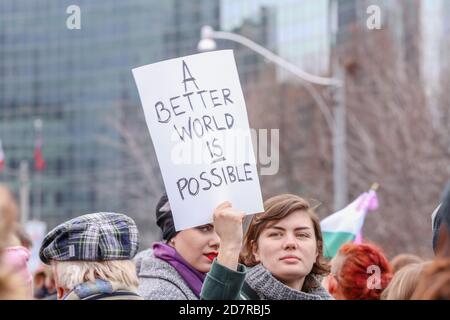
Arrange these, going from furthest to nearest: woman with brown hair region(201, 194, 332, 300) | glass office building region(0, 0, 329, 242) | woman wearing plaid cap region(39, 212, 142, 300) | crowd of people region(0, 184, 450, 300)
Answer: glass office building region(0, 0, 329, 242)
woman with brown hair region(201, 194, 332, 300)
woman wearing plaid cap region(39, 212, 142, 300)
crowd of people region(0, 184, 450, 300)

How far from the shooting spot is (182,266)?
469 centimetres

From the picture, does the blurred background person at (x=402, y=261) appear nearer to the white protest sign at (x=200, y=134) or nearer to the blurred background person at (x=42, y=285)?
the blurred background person at (x=42, y=285)

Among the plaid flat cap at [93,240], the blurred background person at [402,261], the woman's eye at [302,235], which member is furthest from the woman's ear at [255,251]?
the blurred background person at [402,261]

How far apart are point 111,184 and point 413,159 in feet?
90.0

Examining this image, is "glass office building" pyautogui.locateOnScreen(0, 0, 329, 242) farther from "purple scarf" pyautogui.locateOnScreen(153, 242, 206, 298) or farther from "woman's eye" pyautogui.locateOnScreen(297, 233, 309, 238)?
"woman's eye" pyautogui.locateOnScreen(297, 233, 309, 238)

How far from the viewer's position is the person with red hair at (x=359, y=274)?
533 cm

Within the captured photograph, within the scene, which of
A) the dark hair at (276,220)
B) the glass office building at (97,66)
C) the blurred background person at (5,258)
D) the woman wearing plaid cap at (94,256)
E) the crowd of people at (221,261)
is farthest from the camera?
the glass office building at (97,66)

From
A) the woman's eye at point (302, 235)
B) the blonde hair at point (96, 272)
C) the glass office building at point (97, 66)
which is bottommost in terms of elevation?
the glass office building at point (97, 66)

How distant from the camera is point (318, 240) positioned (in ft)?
15.0

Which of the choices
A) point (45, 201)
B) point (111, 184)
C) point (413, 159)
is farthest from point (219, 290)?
point (45, 201)

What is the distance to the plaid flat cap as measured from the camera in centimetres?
382

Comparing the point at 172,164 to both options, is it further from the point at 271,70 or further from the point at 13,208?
the point at 271,70

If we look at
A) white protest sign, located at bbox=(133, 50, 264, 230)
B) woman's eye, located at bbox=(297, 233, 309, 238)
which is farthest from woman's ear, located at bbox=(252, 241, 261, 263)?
white protest sign, located at bbox=(133, 50, 264, 230)

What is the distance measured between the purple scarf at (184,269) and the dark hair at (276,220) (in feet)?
0.75
